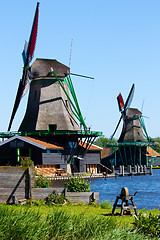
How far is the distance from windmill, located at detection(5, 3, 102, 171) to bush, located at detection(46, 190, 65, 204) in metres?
36.9

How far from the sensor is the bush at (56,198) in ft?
54.1

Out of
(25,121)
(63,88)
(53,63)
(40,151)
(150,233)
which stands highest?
(53,63)

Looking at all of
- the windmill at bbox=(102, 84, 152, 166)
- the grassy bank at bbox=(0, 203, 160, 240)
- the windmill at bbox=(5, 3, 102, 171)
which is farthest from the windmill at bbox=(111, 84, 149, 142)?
the grassy bank at bbox=(0, 203, 160, 240)

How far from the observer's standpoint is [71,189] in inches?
683

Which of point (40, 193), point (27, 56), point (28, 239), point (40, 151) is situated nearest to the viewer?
point (28, 239)

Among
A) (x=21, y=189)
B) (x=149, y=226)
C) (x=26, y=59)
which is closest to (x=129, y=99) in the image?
(x=26, y=59)

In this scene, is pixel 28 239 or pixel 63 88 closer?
pixel 28 239

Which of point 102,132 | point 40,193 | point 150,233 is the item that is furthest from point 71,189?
point 102,132

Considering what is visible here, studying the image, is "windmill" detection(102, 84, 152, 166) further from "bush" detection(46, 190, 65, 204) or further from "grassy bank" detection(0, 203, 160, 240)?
"grassy bank" detection(0, 203, 160, 240)

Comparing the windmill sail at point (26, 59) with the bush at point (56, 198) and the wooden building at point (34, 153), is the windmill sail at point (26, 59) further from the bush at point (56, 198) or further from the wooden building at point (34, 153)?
the bush at point (56, 198)

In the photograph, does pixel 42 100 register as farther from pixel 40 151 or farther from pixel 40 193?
pixel 40 193

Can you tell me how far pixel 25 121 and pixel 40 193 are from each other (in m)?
41.0

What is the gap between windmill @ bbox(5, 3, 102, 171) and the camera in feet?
179

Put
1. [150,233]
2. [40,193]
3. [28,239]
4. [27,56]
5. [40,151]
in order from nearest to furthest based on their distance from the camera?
[28,239]
[150,233]
[40,193]
[40,151]
[27,56]
